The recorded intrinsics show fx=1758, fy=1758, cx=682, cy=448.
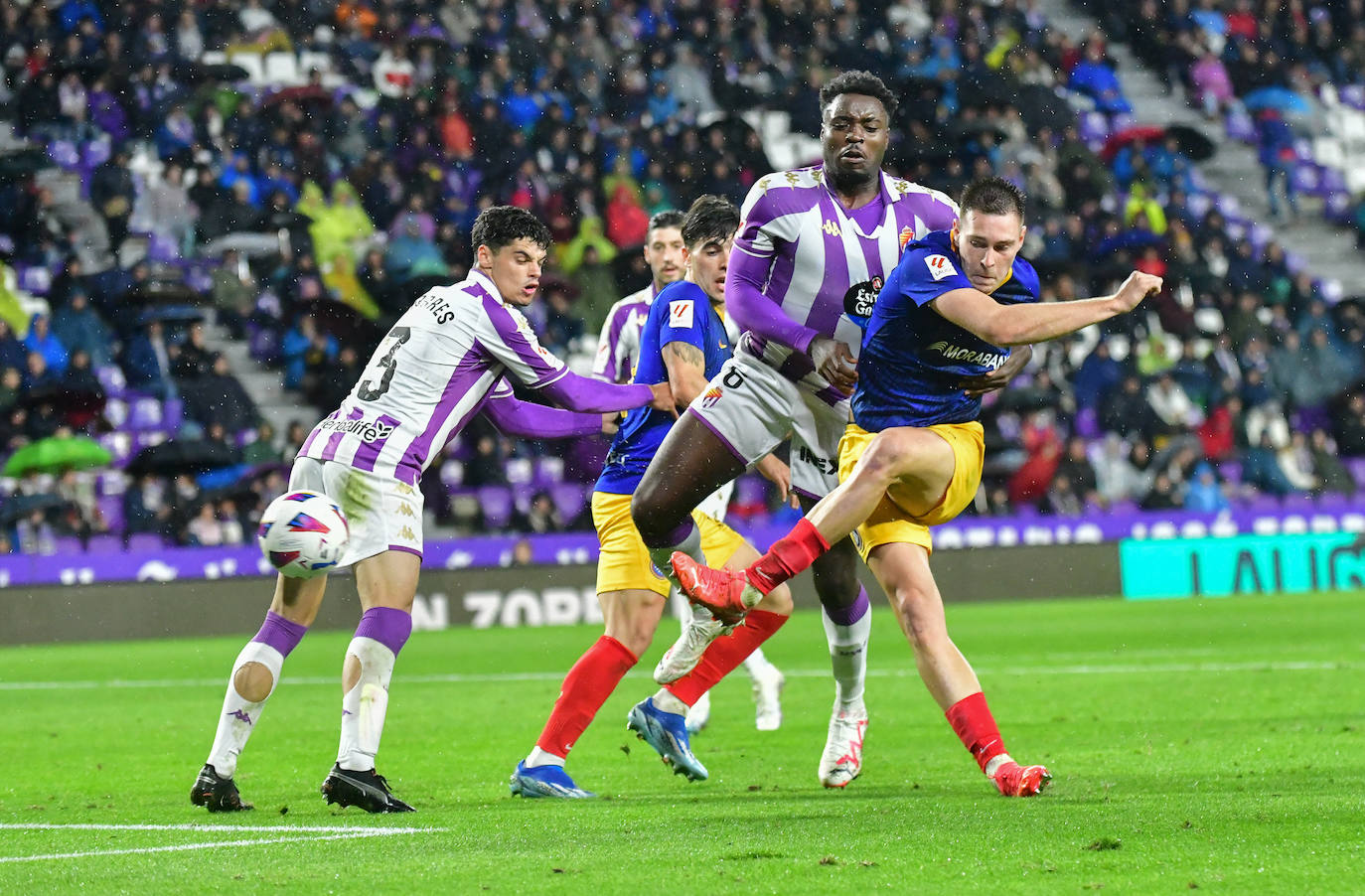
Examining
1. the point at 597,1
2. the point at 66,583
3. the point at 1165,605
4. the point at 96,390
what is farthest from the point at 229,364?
the point at 1165,605

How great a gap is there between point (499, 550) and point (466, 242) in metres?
4.31

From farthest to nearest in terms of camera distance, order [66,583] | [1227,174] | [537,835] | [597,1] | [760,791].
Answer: [1227,174], [597,1], [66,583], [760,791], [537,835]

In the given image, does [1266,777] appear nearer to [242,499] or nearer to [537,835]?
[537,835]

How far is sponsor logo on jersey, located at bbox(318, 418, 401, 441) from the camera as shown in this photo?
248 inches

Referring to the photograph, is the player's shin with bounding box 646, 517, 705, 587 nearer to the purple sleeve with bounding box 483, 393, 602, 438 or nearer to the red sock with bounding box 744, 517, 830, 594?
the purple sleeve with bounding box 483, 393, 602, 438

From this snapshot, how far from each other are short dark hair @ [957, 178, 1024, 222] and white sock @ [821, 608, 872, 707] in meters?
1.78

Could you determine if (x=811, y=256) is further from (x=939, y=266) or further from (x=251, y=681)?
(x=251, y=681)

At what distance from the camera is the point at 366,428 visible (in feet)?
20.7

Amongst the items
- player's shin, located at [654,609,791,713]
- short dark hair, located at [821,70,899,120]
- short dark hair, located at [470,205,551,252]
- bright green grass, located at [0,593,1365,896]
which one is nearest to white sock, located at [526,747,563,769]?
bright green grass, located at [0,593,1365,896]

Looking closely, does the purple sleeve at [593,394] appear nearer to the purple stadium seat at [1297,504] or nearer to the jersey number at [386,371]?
the jersey number at [386,371]

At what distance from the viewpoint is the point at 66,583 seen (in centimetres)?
1734

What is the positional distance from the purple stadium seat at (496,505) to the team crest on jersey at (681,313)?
11549 millimetres

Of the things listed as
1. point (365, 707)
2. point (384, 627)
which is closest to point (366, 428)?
point (384, 627)

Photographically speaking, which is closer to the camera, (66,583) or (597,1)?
(66,583)
